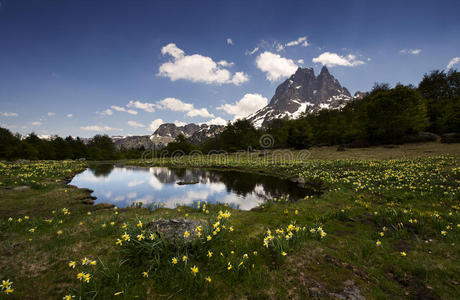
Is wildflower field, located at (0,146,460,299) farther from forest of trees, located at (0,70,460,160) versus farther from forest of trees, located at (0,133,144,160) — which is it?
forest of trees, located at (0,133,144,160)

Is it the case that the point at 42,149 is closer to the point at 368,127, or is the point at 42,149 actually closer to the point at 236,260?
the point at 236,260

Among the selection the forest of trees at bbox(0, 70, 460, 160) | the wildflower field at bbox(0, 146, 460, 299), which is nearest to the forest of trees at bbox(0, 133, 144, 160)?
the forest of trees at bbox(0, 70, 460, 160)

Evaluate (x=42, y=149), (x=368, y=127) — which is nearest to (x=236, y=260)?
(x=368, y=127)

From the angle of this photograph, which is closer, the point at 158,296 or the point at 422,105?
the point at 158,296

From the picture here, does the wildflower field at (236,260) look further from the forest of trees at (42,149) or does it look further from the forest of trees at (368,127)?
the forest of trees at (42,149)

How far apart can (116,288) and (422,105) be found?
55118mm

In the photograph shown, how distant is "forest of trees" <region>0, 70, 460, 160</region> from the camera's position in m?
36.2

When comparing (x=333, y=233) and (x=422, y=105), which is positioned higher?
(x=422, y=105)

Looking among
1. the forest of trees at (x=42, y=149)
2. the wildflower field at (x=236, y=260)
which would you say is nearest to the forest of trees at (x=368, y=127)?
the forest of trees at (x=42, y=149)

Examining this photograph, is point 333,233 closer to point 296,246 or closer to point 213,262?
point 296,246

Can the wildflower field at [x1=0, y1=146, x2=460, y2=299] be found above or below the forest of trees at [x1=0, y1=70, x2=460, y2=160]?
below

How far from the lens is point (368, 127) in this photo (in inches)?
1656

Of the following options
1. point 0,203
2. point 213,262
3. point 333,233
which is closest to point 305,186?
point 333,233

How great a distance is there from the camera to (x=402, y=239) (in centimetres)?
512
